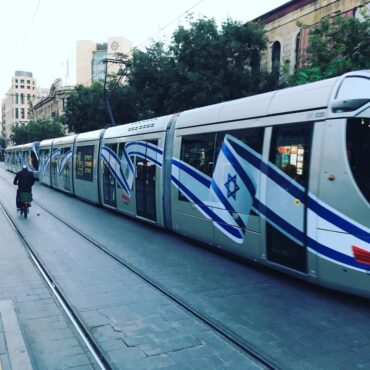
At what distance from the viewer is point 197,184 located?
946cm

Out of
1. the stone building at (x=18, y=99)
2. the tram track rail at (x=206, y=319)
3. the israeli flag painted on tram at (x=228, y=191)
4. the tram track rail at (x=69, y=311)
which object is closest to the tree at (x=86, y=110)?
the tram track rail at (x=69, y=311)

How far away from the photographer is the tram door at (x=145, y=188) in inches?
458

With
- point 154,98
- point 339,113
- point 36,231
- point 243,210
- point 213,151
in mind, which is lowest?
point 36,231

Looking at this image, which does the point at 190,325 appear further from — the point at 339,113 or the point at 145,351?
the point at 339,113

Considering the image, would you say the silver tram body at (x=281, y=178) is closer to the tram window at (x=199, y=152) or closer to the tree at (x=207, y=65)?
the tram window at (x=199, y=152)

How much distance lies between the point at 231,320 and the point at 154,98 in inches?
677

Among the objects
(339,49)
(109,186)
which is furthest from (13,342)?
(339,49)

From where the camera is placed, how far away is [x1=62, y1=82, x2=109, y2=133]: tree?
3095 cm

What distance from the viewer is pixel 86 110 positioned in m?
32.5

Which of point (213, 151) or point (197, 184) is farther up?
point (213, 151)

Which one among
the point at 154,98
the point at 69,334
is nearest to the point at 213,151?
the point at 69,334

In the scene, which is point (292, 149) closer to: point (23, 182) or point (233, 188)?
point (233, 188)

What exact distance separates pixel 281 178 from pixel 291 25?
18.6m

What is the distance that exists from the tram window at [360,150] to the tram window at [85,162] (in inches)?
494
